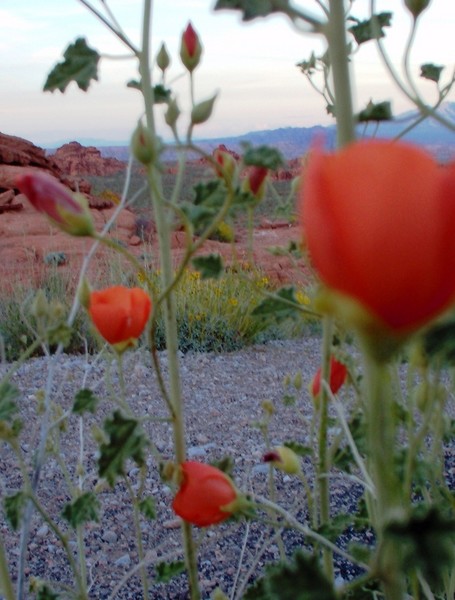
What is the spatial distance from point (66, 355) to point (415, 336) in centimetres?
392

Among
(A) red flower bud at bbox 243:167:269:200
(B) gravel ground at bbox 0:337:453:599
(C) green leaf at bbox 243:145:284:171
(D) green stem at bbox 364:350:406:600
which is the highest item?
(C) green leaf at bbox 243:145:284:171

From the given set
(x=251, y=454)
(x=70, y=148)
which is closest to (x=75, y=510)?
(x=251, y=454)

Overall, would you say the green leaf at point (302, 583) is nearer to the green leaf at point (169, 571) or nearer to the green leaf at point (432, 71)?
the green leaf at point (169, 571)

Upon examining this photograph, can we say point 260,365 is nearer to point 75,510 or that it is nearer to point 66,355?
point 66,355

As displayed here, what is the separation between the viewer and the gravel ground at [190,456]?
1773 millimetres

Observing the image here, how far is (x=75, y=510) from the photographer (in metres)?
0.87

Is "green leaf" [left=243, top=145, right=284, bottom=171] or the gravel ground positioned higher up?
"green leaf" [left=243, top=145, right=284, bottom=171]

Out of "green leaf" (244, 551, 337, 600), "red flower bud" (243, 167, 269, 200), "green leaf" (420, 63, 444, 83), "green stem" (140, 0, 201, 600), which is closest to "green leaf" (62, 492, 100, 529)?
"green stem" (140, 0, 201, 600)

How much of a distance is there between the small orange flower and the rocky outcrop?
19.9 m

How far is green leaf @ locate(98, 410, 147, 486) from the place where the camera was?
0.61 meters

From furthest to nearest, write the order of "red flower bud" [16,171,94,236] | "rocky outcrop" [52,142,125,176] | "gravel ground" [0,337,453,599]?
1. "rocky outcrop" [52,142,125,176]
2. "gravel ground" [0,337,453,599]
3. "red flower bud" [16,171,94,236]

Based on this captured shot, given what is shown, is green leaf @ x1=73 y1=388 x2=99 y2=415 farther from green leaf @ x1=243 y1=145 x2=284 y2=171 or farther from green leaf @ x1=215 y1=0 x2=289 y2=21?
green leaf @ x1=215 y1=0 x2=289 y2=21

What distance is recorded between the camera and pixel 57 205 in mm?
559

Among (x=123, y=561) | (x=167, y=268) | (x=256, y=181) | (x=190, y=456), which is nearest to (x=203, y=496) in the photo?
(x=167, y=268)
